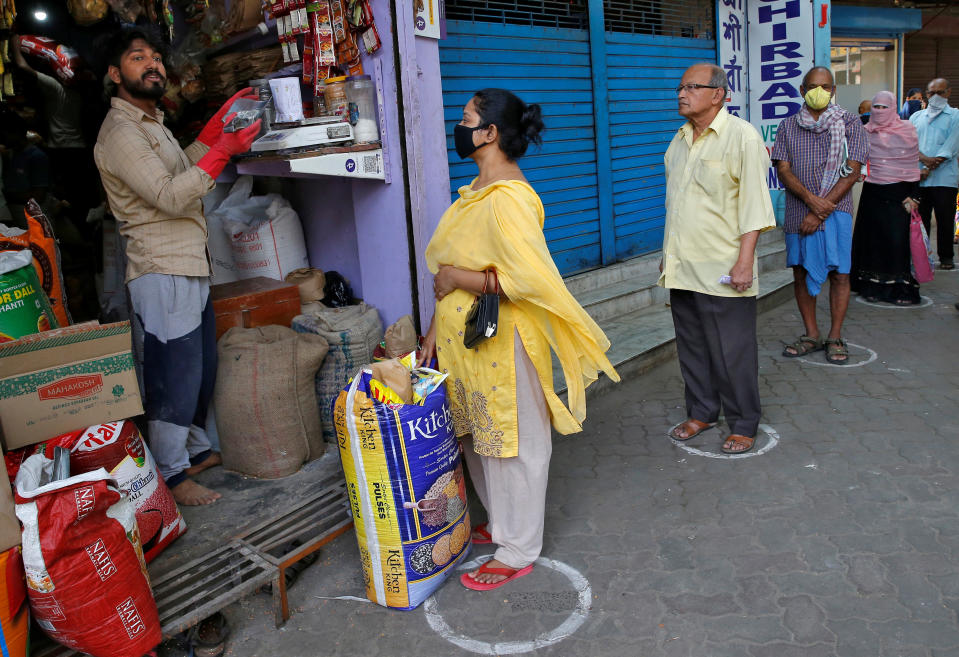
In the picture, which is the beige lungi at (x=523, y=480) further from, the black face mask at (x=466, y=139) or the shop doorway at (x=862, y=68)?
the shop doorway at (x=862, y=68)

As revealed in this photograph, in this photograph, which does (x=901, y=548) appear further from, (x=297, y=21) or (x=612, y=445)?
(x=297, y=21)

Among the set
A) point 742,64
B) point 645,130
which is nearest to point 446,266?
point 645,130

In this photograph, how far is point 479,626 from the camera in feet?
8.57

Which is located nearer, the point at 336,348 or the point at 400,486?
the point at 400,486

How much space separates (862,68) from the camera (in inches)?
489

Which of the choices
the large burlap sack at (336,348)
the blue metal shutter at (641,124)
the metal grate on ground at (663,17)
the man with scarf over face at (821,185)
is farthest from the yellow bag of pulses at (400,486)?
the metal grate on ground at (663,17)

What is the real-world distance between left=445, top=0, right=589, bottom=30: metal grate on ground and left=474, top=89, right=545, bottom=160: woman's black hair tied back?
262 cm

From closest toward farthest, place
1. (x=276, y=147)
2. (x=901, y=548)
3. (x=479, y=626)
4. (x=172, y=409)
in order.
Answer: (x=479, y=626) < (x=901, y=548) < (x=172, y=409) < (x=276, y=147)

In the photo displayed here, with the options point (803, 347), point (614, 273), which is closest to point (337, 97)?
point (614, 273)

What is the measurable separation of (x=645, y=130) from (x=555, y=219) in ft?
5.03

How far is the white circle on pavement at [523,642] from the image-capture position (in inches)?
98.1

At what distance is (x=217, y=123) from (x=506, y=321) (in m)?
1.78

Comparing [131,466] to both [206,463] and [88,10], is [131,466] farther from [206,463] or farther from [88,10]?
[88,10]

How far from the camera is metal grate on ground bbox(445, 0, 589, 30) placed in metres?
5.13
